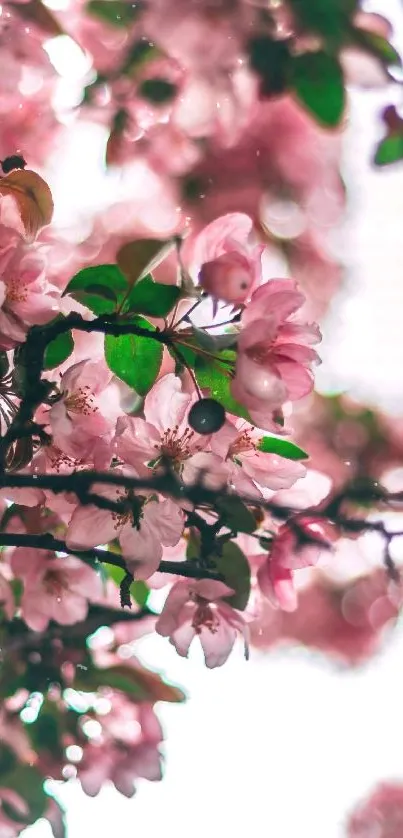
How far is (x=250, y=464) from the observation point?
1.54 ft

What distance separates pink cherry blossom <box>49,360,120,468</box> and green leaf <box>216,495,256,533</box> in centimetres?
7

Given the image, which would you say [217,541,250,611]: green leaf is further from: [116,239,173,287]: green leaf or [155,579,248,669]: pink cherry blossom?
[116,239,173,287]: green leaf

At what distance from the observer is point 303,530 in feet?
1.45

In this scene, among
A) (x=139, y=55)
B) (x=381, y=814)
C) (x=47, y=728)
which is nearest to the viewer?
(x=139, y=55)

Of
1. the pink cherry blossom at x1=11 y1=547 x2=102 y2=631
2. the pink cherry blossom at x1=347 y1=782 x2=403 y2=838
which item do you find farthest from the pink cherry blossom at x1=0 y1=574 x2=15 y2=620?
the pink cherry blossom at x1=347 y1=782 x2=403 y2=838

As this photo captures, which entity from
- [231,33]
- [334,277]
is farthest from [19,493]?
[334,277]

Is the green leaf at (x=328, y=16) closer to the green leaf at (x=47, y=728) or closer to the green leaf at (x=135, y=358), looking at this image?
the green leaf at (x=135, y=358)

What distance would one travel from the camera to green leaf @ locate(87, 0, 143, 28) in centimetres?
57

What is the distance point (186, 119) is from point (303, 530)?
0.37 metres

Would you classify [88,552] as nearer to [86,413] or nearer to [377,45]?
[86,413]

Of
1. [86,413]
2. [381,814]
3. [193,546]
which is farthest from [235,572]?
[381,814]

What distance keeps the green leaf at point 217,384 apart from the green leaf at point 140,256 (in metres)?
0.06

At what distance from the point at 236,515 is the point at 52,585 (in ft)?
0.57

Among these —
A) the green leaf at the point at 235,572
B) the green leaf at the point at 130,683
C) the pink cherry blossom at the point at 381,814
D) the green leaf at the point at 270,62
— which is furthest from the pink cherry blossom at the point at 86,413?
the pink cherry blossom at the point at 381,814
